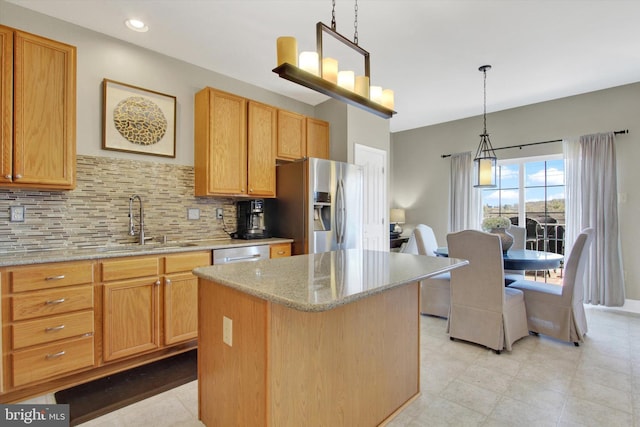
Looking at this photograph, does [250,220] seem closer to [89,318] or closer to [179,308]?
[179,308]

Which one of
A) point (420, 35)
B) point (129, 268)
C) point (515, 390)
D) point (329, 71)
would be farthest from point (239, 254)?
point (420, 35)

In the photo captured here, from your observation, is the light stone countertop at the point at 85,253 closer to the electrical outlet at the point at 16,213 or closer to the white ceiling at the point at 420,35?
the electrical outlet at the point at 16,213

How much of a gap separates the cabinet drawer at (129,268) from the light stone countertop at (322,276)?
1.13 meters

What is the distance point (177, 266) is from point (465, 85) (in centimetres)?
374

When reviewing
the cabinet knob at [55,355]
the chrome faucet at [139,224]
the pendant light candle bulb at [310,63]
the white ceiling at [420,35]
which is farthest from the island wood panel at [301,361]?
the white ceiling at [420,35]

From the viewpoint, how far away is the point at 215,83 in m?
3.47

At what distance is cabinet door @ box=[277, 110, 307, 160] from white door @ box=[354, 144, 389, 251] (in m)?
0.79

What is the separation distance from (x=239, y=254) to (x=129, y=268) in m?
0.90

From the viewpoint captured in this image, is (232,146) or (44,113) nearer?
(44,113)

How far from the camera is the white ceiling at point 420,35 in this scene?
2.38m

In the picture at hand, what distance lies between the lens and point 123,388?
7.12ft

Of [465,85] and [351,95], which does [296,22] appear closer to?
[351,95]

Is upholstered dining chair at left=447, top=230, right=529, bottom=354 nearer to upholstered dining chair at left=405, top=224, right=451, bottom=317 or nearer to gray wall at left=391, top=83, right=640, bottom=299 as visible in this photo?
upholstered dining chair at left=405, top=224, right=451, bottom=317

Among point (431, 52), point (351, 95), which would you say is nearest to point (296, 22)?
point (351, 95)
